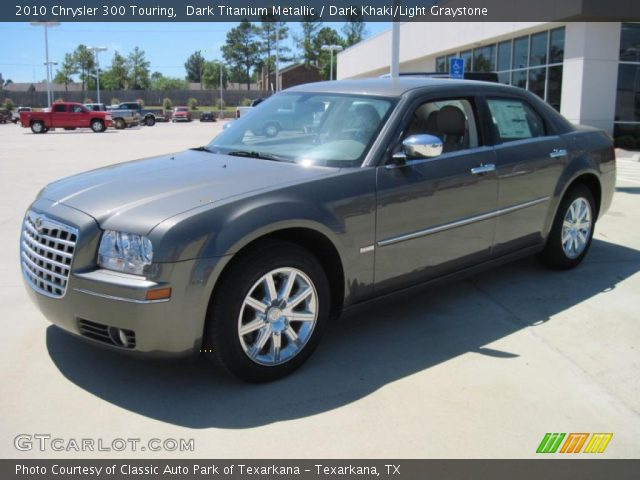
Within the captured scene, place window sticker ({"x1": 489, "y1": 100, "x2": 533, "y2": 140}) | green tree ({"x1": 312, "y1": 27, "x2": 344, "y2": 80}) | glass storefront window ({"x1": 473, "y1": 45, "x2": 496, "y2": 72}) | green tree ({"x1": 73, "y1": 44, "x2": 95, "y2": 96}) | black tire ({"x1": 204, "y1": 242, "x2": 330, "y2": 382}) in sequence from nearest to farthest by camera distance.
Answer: black tire ({"x1": 204, "y1": 242, "x2": 330, "y2": 382}) < window sticker ({"x1": 489, "y1": 100, "x2": 533, "y2": 140}) < glass storefront window ({"x1": 473, "y1": 45, "x2": 496, "y2": 72}) < green tree ({"x1": 312, "y1": 27, "x2": 344, "y2": 80}) < green tree ({"x1": 73, "y1": 44, "x2": 95, "y2": 96})

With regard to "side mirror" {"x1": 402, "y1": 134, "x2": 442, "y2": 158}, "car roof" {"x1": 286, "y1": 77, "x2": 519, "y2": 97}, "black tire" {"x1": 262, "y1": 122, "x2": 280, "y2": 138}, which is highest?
"car roof" {"x1": 286, "y1": 77, "x2": 519, "y2": 97}

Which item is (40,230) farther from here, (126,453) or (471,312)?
(471,312)

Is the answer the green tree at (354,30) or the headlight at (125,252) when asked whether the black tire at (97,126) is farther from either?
the green tree at (354,30)

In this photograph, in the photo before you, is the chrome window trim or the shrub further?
the shrub

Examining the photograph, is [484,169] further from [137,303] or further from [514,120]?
[137,303]

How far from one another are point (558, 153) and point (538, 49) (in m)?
17.2

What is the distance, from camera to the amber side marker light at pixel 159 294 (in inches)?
122

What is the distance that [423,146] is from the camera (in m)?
3.92

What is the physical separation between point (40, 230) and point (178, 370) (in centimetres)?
113

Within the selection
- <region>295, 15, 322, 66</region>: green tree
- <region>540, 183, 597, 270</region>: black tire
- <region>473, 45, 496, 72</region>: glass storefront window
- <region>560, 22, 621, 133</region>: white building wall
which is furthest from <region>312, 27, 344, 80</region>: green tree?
<region>540, 183, 597, 270</region>: black tire

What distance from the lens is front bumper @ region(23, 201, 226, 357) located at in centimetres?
312

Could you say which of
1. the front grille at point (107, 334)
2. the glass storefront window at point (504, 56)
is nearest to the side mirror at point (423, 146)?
the front grille at point (107, 334)

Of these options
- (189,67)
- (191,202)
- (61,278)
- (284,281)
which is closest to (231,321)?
(284,281)

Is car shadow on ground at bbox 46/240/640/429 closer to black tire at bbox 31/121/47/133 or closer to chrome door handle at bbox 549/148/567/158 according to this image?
chrome door handle at bbox 549/148/567/158
